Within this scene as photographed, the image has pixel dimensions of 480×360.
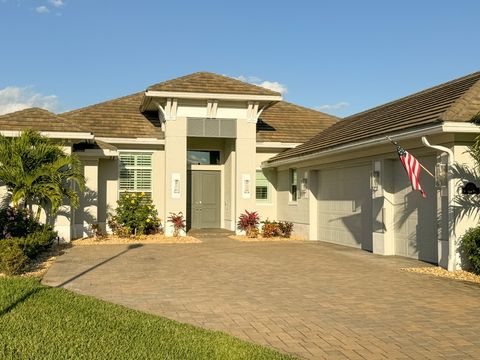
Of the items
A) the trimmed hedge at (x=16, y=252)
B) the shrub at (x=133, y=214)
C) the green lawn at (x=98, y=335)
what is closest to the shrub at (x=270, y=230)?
the shrub at (x=133, y=214)

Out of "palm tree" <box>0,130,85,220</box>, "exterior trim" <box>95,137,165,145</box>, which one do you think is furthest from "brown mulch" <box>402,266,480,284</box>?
"exterior trim" <box>95,137,165,145</box>

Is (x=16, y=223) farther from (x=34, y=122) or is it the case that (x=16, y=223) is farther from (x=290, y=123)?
(x=290, y=123)

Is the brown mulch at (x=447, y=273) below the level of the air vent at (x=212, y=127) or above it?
below

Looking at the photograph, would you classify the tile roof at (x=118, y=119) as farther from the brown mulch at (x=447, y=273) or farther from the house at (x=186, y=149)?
the brown mulch at (x=447, y=273)

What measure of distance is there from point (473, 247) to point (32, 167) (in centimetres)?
→ 1126

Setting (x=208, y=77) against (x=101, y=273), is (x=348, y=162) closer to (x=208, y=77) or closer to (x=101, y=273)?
(x=208, y=77)

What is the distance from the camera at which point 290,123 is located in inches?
938

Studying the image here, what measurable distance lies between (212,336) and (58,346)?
5.43 ft

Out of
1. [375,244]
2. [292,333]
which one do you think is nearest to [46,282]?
[292,333]

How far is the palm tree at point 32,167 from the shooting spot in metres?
14.9

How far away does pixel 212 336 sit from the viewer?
6309 millimetres

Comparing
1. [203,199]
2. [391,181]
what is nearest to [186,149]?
[203,199]

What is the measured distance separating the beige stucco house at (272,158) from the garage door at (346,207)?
0.18ft

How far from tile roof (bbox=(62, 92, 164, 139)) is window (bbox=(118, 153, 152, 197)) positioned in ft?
2.78
